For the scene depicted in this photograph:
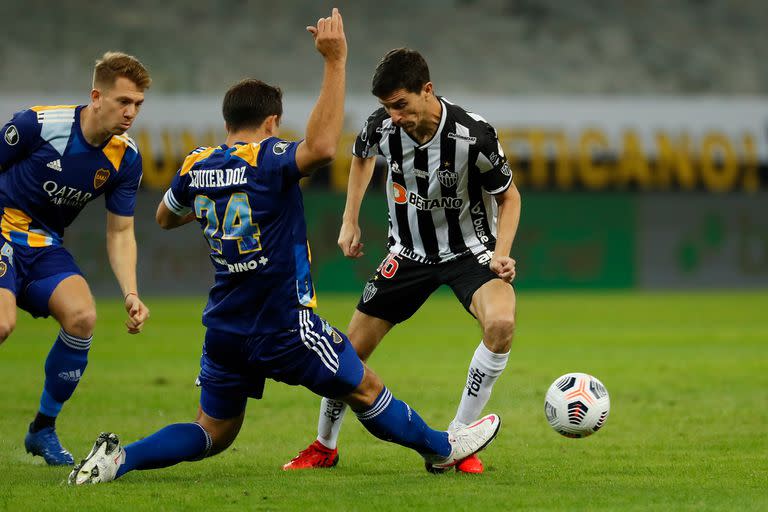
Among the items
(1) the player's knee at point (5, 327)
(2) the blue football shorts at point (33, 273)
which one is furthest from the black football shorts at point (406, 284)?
(1) the player's knee at point (5, 327)

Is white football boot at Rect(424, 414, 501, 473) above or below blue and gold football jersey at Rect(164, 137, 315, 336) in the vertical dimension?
below

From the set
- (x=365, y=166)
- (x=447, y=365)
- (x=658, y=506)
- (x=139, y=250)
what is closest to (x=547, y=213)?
(x=139, y=250)

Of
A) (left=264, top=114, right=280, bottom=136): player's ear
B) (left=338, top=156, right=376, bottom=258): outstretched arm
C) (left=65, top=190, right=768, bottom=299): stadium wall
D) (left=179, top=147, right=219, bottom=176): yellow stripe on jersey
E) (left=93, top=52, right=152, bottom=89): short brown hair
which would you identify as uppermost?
(left=93, top=52, right=152, bottom=89): short brown hair

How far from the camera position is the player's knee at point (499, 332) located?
620cm

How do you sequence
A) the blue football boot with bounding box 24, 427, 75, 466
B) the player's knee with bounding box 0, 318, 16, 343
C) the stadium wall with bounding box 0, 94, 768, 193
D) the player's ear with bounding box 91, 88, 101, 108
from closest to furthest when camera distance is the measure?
1. the player's knee with bounding box 0, 318, 16, 343
2. the player's ear with bounding box 91, 88, 101, 108
3. the blue football boot with bounding box 24, 427, 75, 466
4. the stadium wall with bounding box 0, 94, 768, 193

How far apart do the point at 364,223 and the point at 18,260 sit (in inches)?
847

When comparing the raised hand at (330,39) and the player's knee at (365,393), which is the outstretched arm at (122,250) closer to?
the player's knee at (365,393)

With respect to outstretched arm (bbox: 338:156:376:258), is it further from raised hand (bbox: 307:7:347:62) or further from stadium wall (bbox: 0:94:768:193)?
stadium wall (bbox: 0:94:768:193)

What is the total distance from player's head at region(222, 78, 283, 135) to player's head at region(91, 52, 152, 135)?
0.90 meters

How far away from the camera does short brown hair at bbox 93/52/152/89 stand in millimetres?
6191

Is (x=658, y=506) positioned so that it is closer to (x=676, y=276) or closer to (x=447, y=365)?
(x=447, y=365)

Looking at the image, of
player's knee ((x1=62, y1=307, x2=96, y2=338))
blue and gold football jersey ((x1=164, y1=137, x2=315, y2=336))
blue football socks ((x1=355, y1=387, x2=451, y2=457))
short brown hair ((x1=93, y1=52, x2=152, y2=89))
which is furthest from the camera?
player's knee ((x1=62, y1=307, x2=96, y2=338))

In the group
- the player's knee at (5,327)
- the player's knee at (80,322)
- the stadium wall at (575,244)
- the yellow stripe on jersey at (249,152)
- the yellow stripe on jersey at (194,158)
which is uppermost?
the yellow stripe on jersey at (249,152)

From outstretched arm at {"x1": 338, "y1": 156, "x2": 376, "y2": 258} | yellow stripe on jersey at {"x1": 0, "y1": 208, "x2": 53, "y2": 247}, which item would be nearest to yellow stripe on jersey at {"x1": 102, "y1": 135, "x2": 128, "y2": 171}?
yellow stripe on jersey at {"x1": 0, "y1": 208, "x2": 53, "y2": 247}
